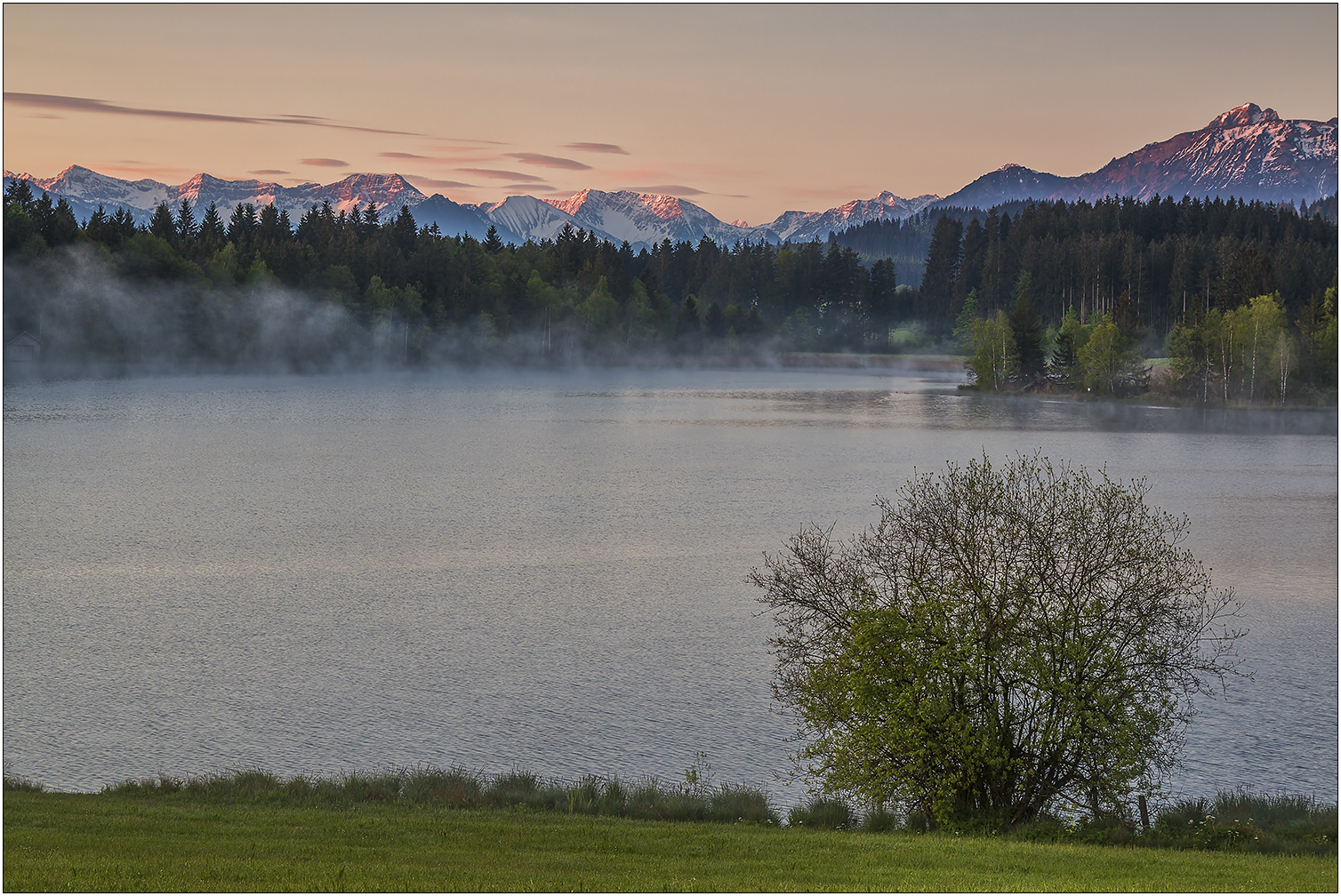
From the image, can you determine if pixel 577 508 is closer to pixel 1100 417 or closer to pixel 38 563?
pixel 38 563

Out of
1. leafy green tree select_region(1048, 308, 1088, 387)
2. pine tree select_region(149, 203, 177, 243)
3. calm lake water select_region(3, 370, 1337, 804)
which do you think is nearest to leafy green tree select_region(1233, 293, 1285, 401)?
leafy green tree select_region(1048, 308, 1088, 387)

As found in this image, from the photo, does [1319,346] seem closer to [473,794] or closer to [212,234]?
[473,794]

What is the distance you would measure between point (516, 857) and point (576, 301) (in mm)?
169636

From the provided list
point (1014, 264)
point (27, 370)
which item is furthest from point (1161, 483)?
point (1014, 264)

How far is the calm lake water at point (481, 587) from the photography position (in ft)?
63.5

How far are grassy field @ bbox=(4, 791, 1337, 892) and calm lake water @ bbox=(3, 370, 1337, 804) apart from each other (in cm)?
357

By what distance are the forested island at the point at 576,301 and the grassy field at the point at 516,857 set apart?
90.5 metres

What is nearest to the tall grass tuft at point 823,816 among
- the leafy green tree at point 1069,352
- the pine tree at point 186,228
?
the leafy green tree at point 1069,352

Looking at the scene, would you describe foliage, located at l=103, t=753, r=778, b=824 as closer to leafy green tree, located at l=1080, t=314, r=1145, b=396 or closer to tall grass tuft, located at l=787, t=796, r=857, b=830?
tall grass tuft, located at l=787, t=796, r=857, b=830

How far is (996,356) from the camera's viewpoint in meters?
124

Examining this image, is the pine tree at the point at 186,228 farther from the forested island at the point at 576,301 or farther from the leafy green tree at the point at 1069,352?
the leafy green tree at the point at 1069,352

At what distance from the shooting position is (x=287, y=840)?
12.7 metres

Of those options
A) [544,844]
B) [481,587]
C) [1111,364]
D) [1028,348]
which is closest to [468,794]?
[544,844]

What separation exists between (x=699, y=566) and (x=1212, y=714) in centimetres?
1504
